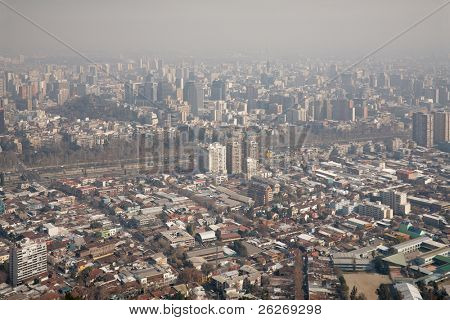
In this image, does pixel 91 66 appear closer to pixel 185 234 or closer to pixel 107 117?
pixel 107 117

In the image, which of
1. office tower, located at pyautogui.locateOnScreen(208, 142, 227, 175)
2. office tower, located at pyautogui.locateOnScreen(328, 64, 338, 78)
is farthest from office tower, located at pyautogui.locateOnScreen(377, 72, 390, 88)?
office tower, located at pyautogui.locateOnScreen(208, 142, 227, 175)

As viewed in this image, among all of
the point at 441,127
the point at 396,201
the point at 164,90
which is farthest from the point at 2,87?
the point at 441,127

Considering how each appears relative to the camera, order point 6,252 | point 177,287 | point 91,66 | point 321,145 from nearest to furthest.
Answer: point 177,287 < point 6,252 < point 91,66 < point 321,145

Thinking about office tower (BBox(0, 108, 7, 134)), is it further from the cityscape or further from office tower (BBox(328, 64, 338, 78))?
office tower (BBox(328, 64, 338, 78))

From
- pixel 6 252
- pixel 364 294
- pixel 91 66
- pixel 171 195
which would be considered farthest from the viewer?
pixel 91 66

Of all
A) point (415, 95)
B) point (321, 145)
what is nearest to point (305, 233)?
point (321, 145)

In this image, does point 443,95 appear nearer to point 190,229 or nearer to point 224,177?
point 224,177
